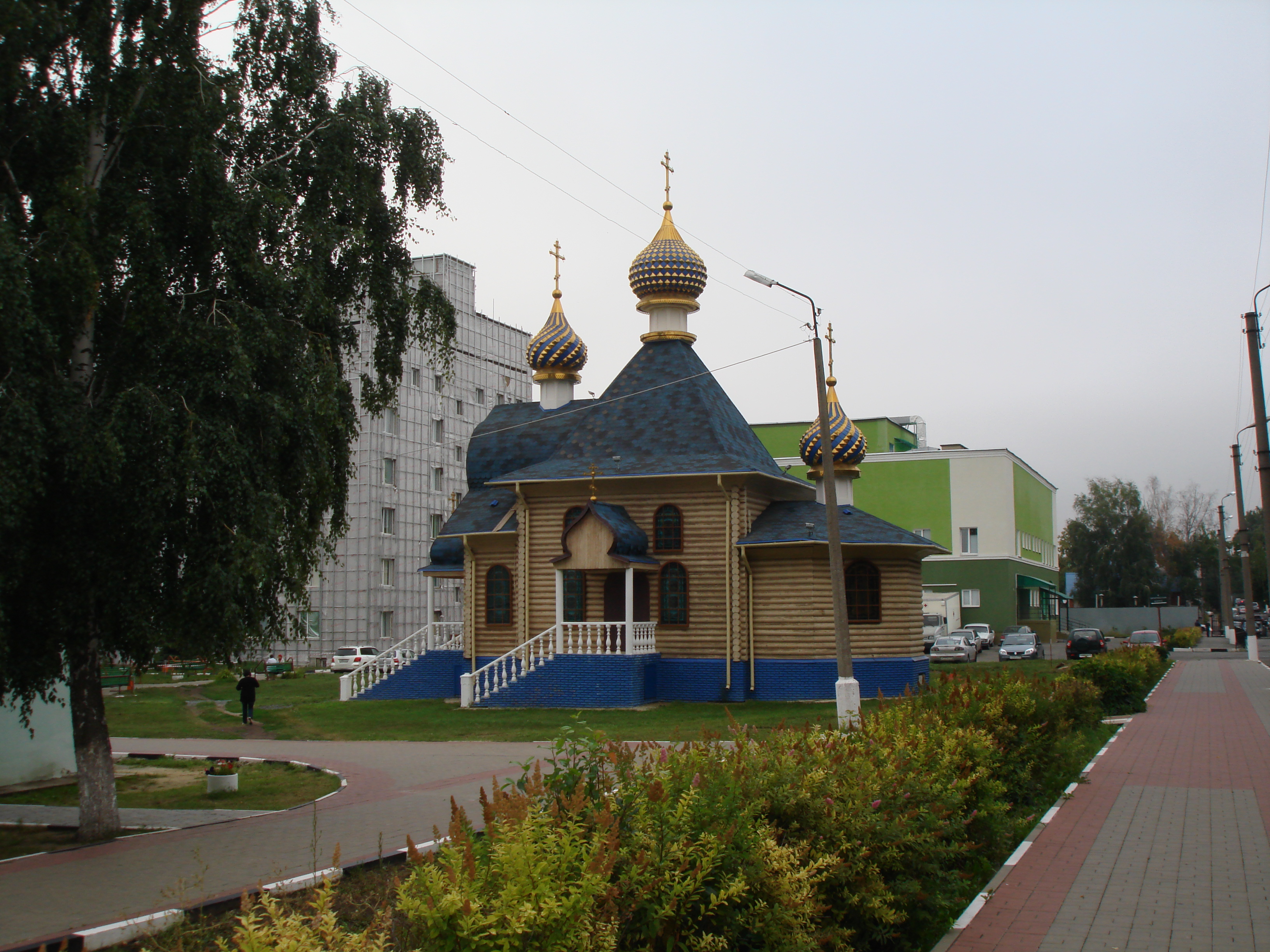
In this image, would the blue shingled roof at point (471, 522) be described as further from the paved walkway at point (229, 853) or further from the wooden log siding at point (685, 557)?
the paved walkway at point (229, 853)

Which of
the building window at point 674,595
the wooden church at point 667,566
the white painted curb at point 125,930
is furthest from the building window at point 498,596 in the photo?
the white painted curb at point 125,930

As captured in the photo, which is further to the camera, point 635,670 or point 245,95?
point 635,670

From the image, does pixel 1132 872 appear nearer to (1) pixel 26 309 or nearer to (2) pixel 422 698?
(1) pixel 26 309

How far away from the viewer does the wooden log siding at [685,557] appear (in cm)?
2483

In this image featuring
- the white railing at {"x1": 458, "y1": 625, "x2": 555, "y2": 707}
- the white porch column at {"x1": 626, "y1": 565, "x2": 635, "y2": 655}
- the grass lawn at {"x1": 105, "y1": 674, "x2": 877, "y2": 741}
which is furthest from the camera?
the white railing at {"x1": 458, "y1": 625, "x2": 555, "y2": 707}

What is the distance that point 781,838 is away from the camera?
586cm

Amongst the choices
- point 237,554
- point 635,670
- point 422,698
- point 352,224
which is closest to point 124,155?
point 352,224

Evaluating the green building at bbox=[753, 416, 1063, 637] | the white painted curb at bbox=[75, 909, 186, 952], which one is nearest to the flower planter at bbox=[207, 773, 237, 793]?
the white painted curb at bbox=[75, 909, 186, 952]

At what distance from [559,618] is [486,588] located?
11.4ft

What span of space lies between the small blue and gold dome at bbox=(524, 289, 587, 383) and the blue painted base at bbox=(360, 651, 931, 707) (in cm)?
950

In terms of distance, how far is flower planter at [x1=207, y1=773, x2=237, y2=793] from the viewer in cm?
1362

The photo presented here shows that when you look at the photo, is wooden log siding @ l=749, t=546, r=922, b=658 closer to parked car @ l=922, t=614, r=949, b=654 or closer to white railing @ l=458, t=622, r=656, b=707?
white railing @ l=458, t=622, r=656, b=707

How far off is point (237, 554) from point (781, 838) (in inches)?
238

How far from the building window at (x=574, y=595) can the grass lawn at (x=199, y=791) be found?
1018cm
